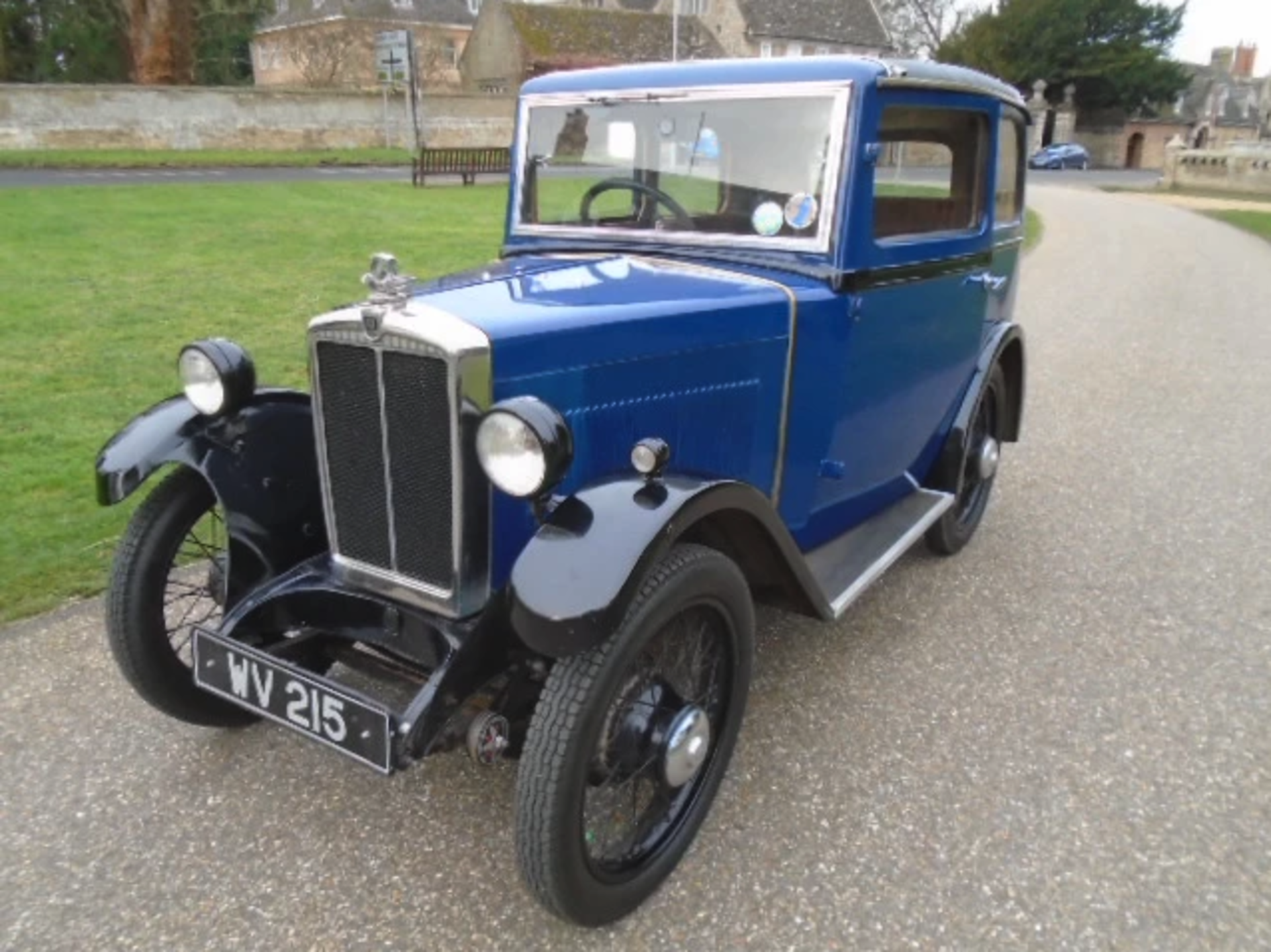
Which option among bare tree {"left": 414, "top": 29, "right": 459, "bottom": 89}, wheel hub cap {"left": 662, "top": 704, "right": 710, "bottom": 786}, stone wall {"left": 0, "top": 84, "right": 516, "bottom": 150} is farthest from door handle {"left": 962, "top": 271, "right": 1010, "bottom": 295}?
bare tree {"left": 414, "top": 29, "right": 459, "bottom": 89}

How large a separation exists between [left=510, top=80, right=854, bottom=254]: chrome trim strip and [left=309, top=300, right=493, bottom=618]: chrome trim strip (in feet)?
3.57

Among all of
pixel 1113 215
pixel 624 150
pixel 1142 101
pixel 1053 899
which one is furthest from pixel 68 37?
pixel 1142 101

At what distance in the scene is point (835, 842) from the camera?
2.40 metres

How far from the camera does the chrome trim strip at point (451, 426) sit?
6.79 feet

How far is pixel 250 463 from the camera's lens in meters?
2.62

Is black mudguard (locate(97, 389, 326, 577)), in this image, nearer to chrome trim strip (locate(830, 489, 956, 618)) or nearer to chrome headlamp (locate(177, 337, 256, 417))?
chrome headlamp (locate(177, 337, 256, 417))

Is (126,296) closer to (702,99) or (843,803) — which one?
(702,99)

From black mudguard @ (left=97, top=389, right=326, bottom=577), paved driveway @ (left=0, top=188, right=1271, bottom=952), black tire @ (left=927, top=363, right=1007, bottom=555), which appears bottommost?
paved driveway @ (left=0, top=188, right=1271, bottom=952)

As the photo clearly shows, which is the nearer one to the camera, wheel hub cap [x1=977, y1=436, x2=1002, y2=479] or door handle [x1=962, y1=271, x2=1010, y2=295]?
door handle [x1=962, y1=271, x2=1010, y2=295]

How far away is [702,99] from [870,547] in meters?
1.59

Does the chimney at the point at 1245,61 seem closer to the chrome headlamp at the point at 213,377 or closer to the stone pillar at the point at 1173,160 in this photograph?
the stone pillar at the point at 1173,160

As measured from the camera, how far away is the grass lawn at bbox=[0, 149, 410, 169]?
65.5ft

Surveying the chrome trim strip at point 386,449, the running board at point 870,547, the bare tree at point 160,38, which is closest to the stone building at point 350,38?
the bare tree at point 160,38

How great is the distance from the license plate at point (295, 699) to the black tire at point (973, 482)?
8.48ft
